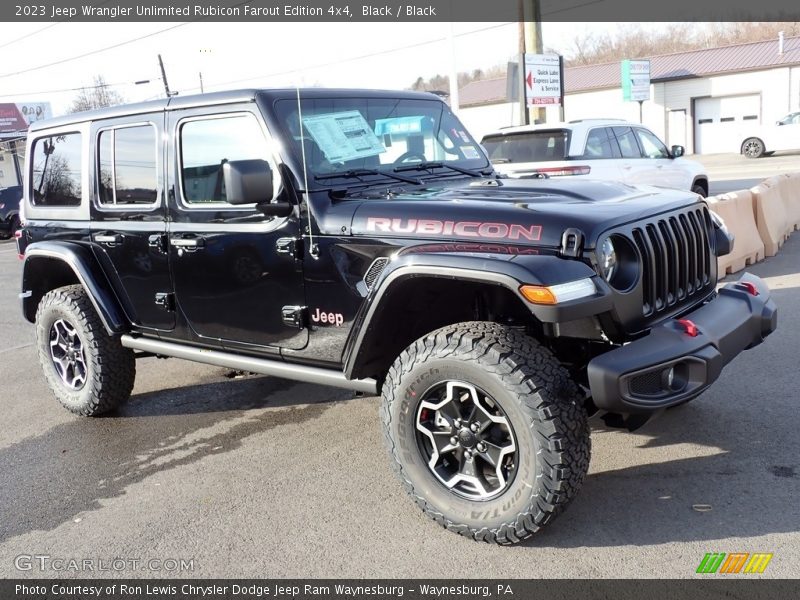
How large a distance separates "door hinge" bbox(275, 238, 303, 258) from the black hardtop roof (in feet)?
2.54

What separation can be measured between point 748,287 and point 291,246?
2355mm

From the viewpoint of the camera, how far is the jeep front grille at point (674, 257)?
339cm

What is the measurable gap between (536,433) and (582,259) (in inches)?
28.8

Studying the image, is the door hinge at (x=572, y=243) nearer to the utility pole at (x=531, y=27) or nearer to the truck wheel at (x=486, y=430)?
the truck wheel at (x=486, y=430)

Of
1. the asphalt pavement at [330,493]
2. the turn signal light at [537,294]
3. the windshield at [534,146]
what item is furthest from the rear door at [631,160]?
the turn signal light at [537,294]

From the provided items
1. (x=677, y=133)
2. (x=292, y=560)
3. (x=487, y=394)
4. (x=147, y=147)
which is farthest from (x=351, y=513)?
(x=677, y=133)

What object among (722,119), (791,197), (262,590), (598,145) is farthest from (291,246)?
(722,119)

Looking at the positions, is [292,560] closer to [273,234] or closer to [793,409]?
[273,234]

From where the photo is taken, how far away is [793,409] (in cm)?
450

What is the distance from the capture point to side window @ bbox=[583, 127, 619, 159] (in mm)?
10008

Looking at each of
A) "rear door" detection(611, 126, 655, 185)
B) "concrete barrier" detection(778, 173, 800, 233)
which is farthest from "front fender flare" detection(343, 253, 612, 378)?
"concrete barrier" detection(778, 173, 800, 233)

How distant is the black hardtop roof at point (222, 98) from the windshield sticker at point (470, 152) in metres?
0.41

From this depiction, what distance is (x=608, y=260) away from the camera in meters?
3.24

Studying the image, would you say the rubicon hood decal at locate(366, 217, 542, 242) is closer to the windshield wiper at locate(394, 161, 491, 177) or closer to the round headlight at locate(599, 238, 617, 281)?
the round headlight at locate(599, 238, 617, 281)
